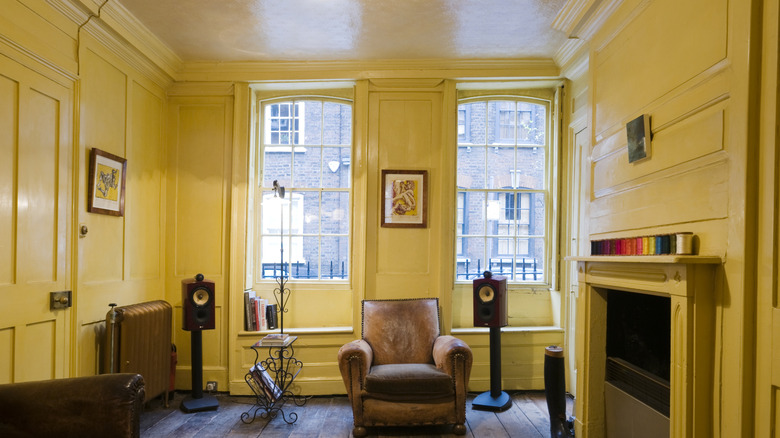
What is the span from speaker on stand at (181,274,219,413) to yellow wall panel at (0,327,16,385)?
1.30m

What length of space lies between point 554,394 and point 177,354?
3288 mm

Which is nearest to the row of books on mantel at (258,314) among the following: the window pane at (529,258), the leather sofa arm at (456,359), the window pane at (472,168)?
the leather sofa arm at (456,359)

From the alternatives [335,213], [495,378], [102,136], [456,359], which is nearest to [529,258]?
[495,378]

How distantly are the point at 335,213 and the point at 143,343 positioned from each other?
6.44ft

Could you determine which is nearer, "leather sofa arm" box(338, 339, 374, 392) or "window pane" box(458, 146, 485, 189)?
"leather sofa arm" box(338, 339, 374, 392)

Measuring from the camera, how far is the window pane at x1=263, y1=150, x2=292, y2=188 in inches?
191

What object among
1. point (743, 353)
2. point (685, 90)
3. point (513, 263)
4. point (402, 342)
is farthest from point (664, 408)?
point (513, 263)

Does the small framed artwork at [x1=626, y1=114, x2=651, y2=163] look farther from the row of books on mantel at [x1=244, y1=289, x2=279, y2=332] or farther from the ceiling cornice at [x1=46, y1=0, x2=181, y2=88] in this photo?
the ceiling cornice at [x1=46, y1=0, x2=181, y2=88]

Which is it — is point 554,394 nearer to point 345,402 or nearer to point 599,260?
point 599,260

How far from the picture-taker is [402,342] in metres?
4.01

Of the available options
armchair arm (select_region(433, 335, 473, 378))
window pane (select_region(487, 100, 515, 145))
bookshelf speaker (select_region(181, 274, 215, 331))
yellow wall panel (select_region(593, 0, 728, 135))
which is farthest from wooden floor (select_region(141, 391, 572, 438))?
window pane (select_region(487, 100, 515, 145))

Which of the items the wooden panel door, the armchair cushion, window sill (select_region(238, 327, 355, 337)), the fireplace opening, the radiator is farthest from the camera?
window sill (select_region(238, 327, 355, 337))

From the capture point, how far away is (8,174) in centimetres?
278

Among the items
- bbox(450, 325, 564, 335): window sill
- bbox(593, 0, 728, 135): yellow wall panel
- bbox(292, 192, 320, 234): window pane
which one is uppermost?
bbox(593, 0, 728, 135): yellow wall panel
